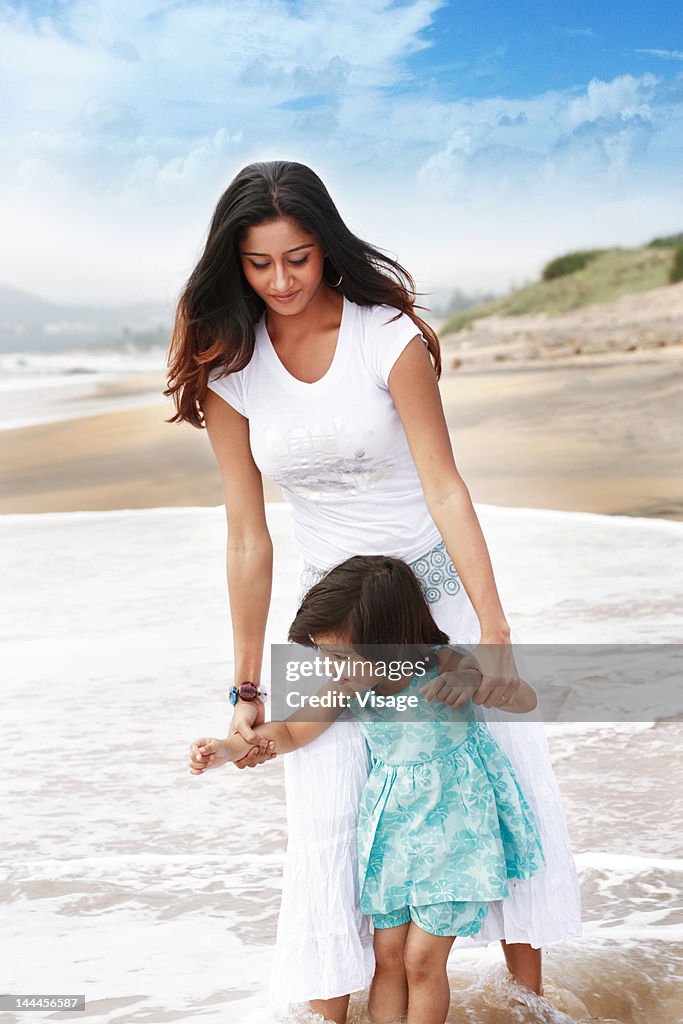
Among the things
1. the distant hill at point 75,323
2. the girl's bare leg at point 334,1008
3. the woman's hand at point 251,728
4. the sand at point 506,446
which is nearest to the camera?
the woman's hand at point 251,728

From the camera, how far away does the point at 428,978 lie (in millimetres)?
1901

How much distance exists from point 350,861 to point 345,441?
60 cm

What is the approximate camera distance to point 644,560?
19.0ft

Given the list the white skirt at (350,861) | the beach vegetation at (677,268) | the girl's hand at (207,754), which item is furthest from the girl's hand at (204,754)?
the beach vegetation at (677,268)

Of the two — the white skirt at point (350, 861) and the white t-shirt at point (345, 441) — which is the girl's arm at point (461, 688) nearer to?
the white skirt at point (350, 861)

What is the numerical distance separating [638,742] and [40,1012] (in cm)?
176

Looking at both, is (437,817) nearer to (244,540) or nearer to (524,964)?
(524,964)

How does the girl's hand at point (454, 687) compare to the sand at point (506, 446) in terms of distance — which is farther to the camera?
the sand at point (506, 446)

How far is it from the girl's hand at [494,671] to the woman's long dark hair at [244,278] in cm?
42

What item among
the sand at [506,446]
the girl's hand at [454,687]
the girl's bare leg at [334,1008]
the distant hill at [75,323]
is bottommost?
the girl's bare leg at [334,1008]

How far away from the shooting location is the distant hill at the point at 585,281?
53.1 feet

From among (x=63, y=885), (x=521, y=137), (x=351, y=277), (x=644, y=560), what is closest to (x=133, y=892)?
(x=63, y=885)

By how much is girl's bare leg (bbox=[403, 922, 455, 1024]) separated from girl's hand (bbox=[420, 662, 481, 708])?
33cm

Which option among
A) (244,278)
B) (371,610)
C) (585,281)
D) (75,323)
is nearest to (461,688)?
(371,610)
